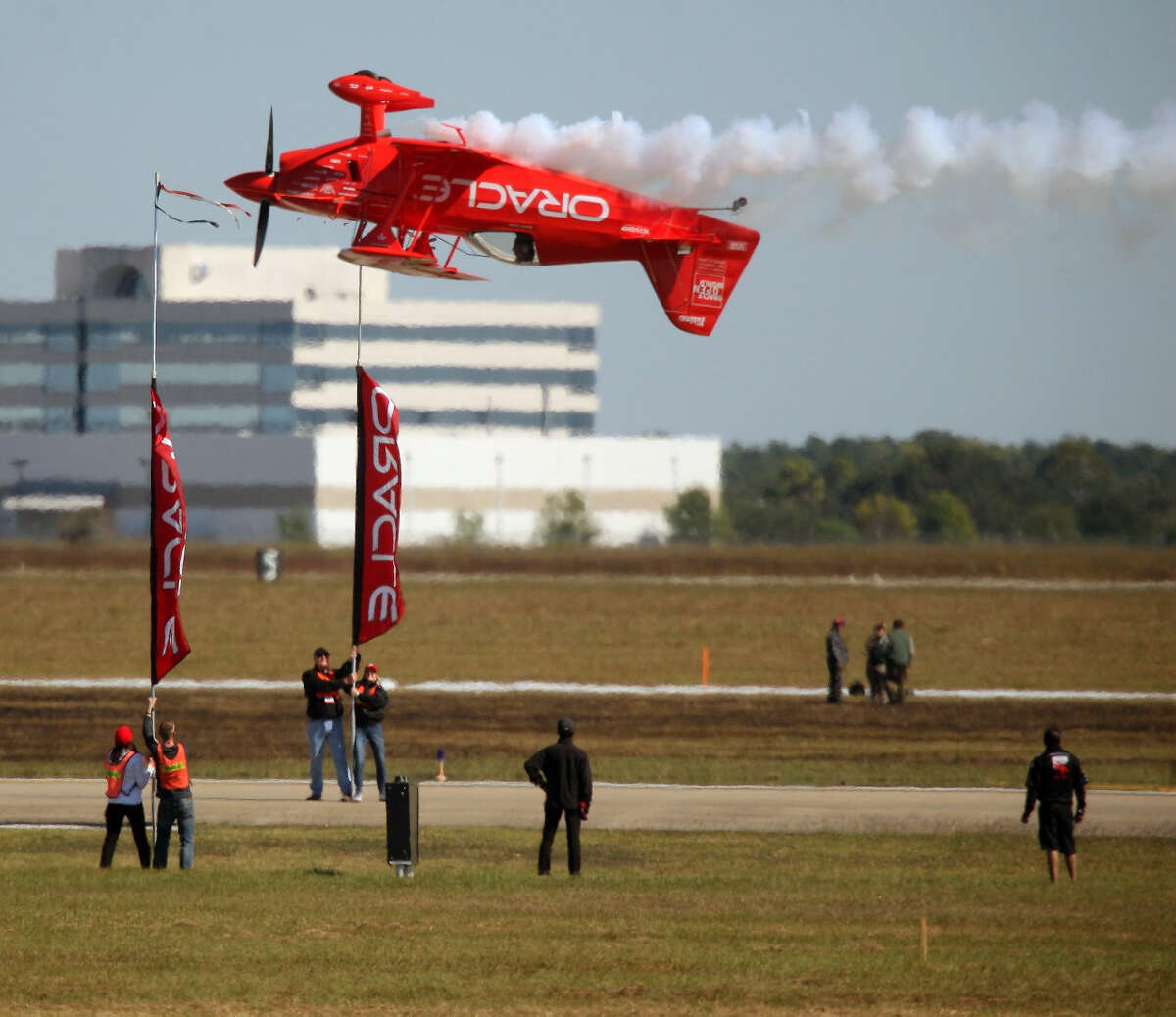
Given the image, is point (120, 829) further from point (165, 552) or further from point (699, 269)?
point (699, 269)

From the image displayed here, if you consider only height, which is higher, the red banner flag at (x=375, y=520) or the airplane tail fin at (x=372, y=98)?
the airplane tail fin at (x=372, y=98)

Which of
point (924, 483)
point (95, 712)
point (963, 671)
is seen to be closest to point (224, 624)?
point (95, 712)

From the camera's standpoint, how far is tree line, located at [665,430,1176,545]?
9631 cm

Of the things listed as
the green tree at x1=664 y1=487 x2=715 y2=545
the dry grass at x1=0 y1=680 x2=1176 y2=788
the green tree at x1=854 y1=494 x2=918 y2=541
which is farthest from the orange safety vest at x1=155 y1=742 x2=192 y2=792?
the green tree at x1=854 y1=494 x2=918 y2=541

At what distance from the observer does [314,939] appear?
14648mm

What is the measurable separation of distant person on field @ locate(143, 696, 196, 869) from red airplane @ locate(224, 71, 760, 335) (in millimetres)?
7111

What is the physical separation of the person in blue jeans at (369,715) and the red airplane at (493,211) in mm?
5664

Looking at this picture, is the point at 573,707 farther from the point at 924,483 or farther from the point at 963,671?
the point at 924,483

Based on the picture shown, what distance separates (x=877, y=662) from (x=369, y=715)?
1820 cm

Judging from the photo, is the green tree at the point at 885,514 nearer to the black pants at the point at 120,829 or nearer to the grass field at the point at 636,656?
the grass field at the point at 636,656

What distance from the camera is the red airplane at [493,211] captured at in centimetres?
2255

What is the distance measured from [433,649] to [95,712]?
Answer: 56.8 feet

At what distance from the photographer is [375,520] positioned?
73.3ft

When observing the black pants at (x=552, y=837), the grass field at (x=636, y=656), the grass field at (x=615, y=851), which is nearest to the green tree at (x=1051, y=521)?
the grass field at (x=636, y=656)
